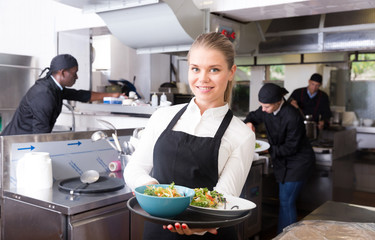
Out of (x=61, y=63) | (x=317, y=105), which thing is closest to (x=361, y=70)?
(x=317, y=105)

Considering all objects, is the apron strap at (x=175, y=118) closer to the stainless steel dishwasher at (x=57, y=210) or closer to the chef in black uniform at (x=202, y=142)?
the chef in black uniform at (x=202, y=142)

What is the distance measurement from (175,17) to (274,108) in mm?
1259

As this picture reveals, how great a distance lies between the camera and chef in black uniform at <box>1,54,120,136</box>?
324 centimetres

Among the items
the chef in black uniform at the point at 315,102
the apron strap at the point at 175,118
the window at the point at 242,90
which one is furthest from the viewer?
the window at the point at 242,90

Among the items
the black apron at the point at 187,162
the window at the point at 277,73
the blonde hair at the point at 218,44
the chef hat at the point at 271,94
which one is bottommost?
the black apron at the point at 187,162

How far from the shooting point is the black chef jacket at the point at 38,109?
3238 millimetres

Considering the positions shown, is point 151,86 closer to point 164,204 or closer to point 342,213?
point 342,213

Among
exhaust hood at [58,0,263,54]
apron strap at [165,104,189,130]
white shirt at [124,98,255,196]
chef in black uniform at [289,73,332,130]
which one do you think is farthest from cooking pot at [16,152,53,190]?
chef in black uniform at [289,73,332,130]

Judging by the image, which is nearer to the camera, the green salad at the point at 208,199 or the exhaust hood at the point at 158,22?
the green salad at the point at 208,199

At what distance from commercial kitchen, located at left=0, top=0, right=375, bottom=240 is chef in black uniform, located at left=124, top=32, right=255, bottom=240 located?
0.36m

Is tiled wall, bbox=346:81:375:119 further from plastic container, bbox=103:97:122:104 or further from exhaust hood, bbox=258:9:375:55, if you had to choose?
plastic container, bbox=103:97:122:104

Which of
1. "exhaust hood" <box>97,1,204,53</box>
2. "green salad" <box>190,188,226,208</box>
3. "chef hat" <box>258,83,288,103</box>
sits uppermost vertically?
"exhaust hood" <box>97,1,204,53</box>

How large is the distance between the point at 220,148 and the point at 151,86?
17.5 feet

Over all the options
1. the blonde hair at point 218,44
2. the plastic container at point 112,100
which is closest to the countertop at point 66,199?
the blonde hair at point 218,44
